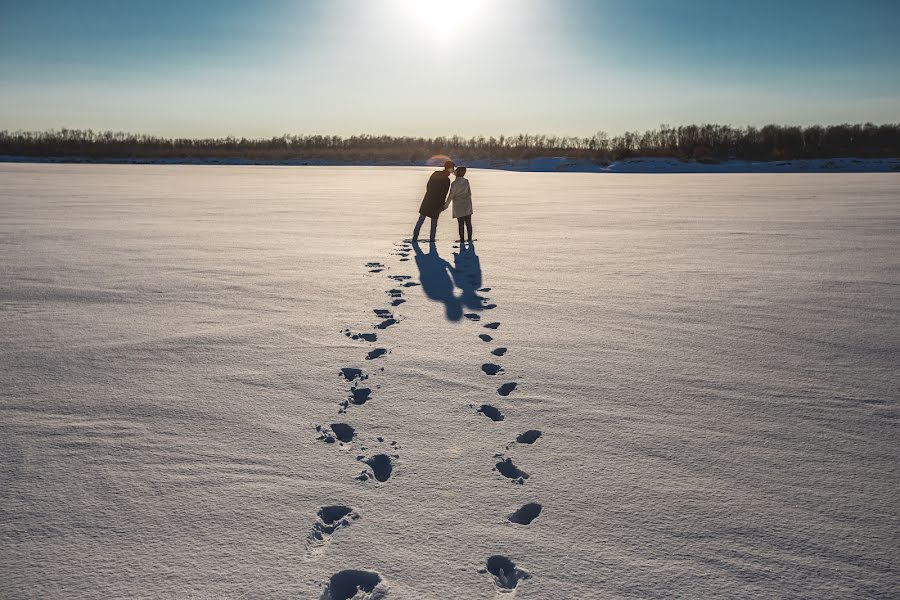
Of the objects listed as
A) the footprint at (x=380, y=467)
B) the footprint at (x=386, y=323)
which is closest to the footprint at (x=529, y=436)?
the footprint at (x=380, y=467)

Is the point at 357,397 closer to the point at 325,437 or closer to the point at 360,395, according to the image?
the point at 360,395

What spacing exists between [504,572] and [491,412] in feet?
3.66

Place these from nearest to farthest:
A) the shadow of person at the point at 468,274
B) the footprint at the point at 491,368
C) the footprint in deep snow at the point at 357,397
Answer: the footprint in deep snow at the point at 357,397 < the footprint at the point at 491,368 < the shadow of person at the point at 468,274

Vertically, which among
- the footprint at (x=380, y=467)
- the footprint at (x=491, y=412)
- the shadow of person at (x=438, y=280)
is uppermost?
the shadow of person at (x=438, y=280)

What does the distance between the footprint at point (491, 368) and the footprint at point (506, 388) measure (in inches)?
7.7

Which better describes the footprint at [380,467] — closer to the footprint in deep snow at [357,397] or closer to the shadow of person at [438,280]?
the footprint in deep snow at [357,397]

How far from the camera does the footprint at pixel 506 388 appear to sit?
10.0ft

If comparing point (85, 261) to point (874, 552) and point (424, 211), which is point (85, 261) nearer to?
point (424, 211)

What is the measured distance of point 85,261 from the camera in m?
6.30

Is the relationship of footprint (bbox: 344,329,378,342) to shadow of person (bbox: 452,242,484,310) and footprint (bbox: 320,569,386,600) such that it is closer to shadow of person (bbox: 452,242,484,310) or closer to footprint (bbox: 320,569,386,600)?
shadow of person (bbox: 452,242,484,310)

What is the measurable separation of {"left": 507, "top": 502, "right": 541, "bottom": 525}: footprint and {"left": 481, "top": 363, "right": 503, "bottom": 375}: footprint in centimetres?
134

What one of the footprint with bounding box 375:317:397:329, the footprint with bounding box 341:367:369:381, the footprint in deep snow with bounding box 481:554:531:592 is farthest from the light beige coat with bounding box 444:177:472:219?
the footprint in deep snow with bounding box 481:554:531:592

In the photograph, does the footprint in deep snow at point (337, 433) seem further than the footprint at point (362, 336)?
No

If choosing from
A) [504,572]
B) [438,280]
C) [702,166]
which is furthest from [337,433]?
[702,166]
